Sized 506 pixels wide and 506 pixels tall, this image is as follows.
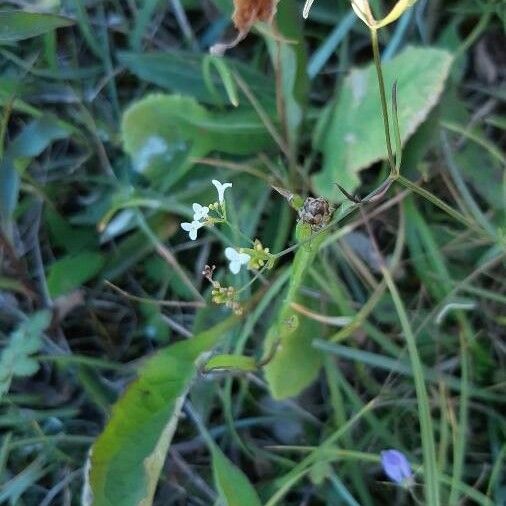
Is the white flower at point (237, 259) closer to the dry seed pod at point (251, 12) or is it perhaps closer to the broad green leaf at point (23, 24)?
the dry seed pod at point (251, 12)

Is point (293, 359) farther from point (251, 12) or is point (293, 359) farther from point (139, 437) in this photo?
point (251, 12)

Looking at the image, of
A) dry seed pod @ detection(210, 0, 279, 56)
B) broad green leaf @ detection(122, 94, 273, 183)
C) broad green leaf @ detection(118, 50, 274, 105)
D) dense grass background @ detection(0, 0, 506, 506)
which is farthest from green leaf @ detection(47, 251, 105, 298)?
dry seed pod @ detection(210, 0, 279, 56)

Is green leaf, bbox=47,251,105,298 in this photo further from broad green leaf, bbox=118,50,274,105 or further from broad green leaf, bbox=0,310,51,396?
broad green leaf, bbox=118,50,274,105

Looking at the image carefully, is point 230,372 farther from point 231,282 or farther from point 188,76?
point 188,76

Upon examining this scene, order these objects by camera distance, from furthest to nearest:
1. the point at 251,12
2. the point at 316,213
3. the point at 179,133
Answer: the point at 179,133 < the point at 251,12 < the point at 316,213

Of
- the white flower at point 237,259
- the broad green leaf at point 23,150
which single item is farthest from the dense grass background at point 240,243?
the white flower at point 237,259

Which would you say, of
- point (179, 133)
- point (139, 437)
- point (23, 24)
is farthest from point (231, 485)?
point (23, 24)

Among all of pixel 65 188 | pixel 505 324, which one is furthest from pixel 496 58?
pixel 65 188
